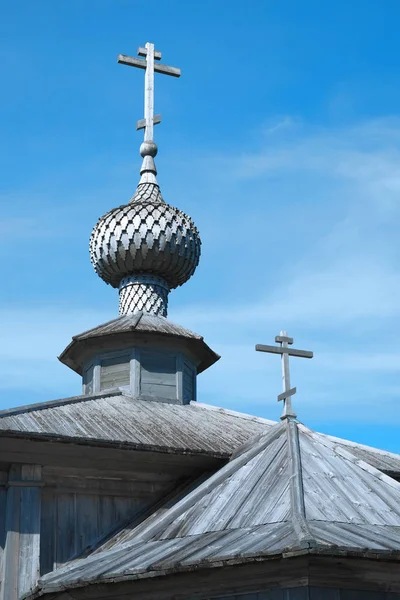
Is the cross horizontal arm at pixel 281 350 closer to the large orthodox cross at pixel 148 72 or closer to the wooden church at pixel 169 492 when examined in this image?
the wooden church at pixel 169 492

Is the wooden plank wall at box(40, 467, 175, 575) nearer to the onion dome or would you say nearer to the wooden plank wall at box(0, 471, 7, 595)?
the wooden plank wall at box(0, 471, 7, 595)

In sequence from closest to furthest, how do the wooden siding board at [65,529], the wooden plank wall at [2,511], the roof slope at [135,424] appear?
the wooden plank wall at [2,511] < the wooden siding board at [65,529] < the roof slope at [135,424]

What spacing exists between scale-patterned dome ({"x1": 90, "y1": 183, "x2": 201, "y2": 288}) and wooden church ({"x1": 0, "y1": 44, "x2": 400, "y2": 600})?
0.04 meters

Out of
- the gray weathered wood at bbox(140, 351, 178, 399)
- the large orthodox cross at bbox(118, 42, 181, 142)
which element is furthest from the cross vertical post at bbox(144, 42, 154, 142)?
the gray weathered wood at bbox(140, 351, 178, 399)

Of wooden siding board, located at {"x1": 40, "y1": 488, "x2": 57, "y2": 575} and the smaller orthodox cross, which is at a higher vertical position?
the smaller orthodox cross

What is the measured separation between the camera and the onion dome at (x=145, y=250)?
46.4 feet

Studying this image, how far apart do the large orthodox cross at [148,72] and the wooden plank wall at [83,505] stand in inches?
266

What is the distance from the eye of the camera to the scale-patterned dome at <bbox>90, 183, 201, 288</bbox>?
556 inches

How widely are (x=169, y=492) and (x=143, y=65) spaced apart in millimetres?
8064

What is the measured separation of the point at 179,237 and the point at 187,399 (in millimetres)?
2515

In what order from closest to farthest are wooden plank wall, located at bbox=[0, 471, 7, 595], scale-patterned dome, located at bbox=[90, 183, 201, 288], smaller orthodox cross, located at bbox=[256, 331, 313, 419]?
1. wooden plank wall, located at bbox=[0, 471, 7, 595]
2. smaller orthodox cross, located at bbox=[256, 331, 313, 419]
3. scale-patterned dome, located at bbox=[90, 183, 201, 288]

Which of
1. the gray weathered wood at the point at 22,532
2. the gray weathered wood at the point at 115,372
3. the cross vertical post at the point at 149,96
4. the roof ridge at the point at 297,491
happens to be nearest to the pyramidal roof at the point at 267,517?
the roof ridge at the point at 297,491

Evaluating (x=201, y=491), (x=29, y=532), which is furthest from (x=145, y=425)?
(x=29, y=532)

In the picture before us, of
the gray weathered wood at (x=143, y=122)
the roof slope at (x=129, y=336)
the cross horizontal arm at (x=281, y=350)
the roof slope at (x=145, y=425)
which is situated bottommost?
the roof slope at (x=145, y=425)
